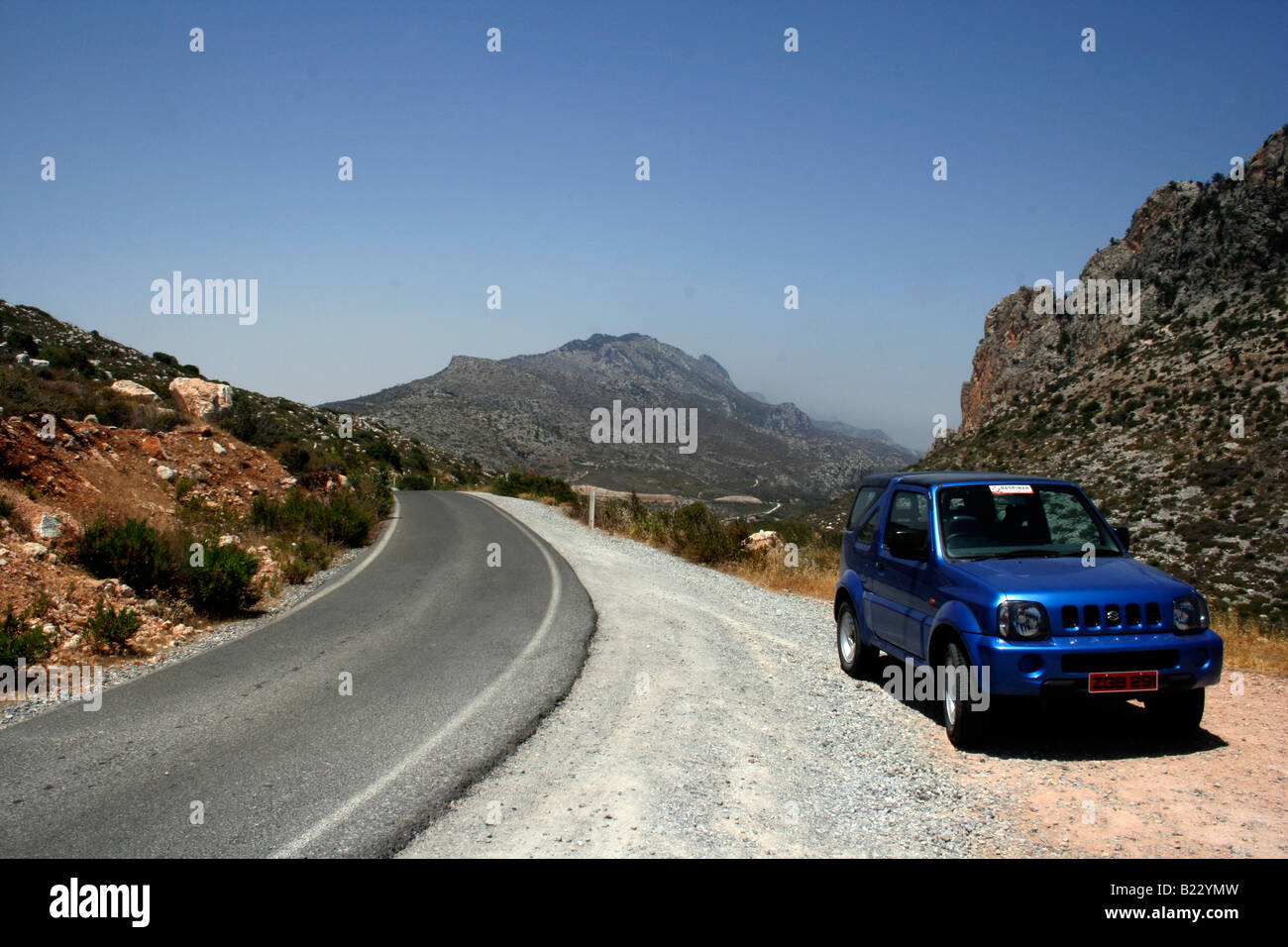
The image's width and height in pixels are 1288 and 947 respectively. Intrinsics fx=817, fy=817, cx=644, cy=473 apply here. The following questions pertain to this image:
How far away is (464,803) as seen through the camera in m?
5.04

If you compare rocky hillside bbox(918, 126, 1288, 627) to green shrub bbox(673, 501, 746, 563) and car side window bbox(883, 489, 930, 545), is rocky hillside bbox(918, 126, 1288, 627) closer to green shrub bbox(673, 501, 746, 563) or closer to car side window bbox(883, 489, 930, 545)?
green shrub bbox(673, 501, 746, 563)

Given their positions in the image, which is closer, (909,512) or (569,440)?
(909,512)

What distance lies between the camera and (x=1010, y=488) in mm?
7309

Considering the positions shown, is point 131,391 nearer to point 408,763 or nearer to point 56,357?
point 56,357

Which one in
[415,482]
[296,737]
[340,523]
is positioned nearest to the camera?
[296,737]

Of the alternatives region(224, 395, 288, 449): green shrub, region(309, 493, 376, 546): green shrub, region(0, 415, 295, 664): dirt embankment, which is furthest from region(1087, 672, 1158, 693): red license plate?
region(224, 395, 288, 449): green shrub

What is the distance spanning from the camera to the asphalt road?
4.55 metres

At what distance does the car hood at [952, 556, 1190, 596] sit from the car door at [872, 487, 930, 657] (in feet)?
1.55

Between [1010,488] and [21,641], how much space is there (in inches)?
377

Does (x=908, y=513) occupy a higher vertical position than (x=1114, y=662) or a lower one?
higher

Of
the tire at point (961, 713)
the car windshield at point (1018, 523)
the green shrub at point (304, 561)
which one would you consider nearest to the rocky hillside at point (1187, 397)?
the car windshield at point (1018, 523)

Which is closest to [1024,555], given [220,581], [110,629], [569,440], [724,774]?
[724,774]

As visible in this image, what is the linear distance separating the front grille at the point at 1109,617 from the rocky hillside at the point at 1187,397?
92.7 feet

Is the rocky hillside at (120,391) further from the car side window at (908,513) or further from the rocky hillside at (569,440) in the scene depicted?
the rocky hillside at (569,440)
